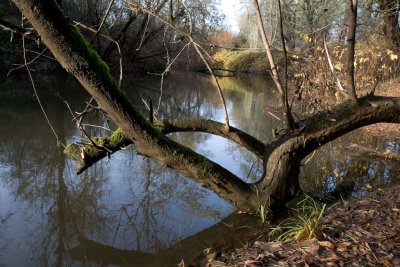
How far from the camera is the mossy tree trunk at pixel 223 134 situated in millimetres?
3525

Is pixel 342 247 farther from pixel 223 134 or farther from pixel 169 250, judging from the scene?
pixel 223 134

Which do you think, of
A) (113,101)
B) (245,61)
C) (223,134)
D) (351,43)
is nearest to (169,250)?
(113,101)

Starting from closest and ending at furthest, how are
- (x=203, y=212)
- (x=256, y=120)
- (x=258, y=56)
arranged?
1. (x=203, y=212)
2. (x=256, y=120)
3. (x=258, y=56)

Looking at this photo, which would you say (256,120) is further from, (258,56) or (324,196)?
(258,56)

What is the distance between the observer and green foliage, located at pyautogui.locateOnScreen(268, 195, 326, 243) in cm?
342

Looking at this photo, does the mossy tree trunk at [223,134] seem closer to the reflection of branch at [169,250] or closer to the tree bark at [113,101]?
the tree bark at [113,101]

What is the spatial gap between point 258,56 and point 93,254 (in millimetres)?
34375

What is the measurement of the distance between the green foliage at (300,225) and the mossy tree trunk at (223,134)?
0.63 feet

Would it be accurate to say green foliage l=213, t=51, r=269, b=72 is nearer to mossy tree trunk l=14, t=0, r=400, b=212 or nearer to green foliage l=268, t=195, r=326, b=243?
mossy tree trunk l=14, t=0, r=400, b=212

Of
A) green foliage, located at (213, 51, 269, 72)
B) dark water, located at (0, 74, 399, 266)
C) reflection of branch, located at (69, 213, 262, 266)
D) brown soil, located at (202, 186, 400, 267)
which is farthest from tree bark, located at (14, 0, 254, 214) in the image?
green foliage, located at (213, 51, 269, 72)

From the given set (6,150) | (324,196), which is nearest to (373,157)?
(324,196)

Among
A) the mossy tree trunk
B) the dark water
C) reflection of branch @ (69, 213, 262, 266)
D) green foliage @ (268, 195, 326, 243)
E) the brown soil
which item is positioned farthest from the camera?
the dark water

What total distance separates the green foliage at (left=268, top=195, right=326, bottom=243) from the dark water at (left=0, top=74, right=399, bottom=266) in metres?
0.41

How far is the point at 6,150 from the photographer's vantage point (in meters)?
6.67
